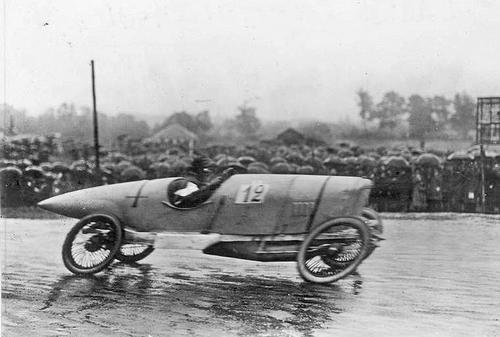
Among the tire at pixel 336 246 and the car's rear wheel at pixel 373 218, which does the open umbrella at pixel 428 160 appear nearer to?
the car's rear wheel at pixel 373 218

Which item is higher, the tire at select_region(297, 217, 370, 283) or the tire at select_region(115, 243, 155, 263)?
the tire at select_region(297, 217, 370, 283)

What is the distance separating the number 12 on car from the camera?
4.49 metres

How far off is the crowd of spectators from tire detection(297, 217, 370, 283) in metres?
0.38

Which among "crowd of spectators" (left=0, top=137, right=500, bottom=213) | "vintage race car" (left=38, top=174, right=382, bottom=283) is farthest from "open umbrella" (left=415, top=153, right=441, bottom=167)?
"vintage race car" (left=38, top=174, right=382, bottom=283)

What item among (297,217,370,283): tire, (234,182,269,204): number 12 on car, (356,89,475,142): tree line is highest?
(356,89,475,142): tree line

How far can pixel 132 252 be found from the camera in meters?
5.16

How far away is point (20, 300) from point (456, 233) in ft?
13.6

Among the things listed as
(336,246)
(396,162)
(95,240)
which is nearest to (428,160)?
(396,162)

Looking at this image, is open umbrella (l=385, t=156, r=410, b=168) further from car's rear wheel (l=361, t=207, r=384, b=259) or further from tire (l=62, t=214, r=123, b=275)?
tire (l=62, t=214, r=123, b=275)

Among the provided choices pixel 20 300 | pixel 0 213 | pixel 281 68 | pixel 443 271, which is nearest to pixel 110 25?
pixel 281 68

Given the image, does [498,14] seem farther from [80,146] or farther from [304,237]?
[80,146]

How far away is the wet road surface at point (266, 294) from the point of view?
3826 mm

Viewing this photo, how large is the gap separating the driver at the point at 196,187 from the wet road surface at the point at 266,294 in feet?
2.22

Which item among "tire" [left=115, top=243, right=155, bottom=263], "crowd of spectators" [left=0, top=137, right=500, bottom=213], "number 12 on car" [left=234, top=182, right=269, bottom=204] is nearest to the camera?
"number 12 on car" [left=234, top=182, right=269, bottom=204]
